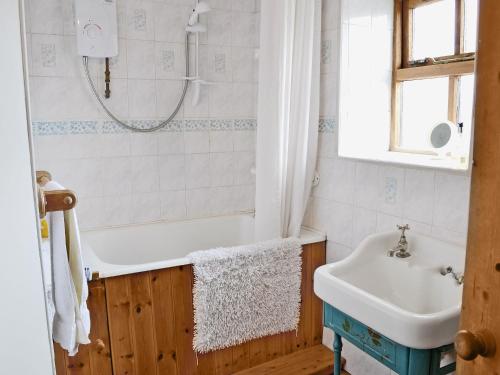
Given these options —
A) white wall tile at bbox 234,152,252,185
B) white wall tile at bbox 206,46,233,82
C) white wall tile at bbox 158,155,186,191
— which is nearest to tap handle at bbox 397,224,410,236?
white wall tile at bbox 234,152,252,185

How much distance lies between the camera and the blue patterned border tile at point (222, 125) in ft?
9.43

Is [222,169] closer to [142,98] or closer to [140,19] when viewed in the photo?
[142,98]

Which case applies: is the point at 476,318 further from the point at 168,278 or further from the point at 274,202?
the point at 274,202

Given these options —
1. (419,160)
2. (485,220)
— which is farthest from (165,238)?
(485,220)

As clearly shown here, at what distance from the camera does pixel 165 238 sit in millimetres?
2779

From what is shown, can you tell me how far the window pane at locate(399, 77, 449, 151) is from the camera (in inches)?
84.5

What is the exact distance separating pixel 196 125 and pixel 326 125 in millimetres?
871

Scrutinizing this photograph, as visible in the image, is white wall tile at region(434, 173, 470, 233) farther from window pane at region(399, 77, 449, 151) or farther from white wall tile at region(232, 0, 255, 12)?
white wall tile at region(232, 0, 255, 12)

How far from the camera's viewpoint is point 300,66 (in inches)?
89.8

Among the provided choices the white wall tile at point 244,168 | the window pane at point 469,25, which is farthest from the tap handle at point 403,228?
the white wall tile at point 244,168

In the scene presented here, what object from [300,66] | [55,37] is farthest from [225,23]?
[55,37]

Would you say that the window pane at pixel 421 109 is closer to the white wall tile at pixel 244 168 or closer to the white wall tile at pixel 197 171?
the white wall tile at pixel 244 168

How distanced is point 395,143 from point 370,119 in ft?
0.69

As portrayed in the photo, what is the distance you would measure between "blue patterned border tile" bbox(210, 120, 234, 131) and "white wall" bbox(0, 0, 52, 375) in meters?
2.22
